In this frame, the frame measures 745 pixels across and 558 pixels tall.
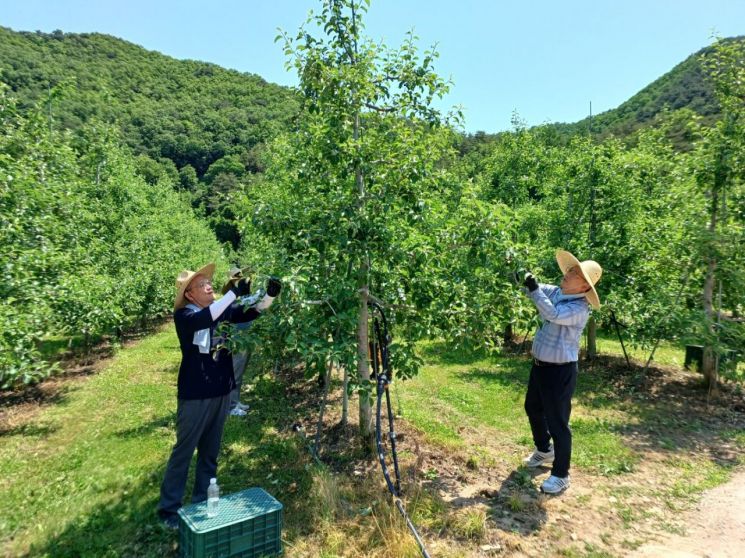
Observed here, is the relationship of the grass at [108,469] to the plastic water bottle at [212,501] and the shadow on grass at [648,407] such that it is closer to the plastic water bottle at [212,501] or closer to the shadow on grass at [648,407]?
the plastic water bottle at [212,501]

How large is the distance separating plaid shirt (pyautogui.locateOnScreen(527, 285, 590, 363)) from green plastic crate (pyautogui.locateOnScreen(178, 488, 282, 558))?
3.10m

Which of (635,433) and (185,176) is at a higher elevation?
(185,176)

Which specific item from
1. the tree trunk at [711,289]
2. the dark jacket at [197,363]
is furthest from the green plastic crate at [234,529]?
the tree trunk at [711,289]

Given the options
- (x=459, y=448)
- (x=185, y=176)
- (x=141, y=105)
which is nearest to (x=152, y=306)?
(x=459, y=448)

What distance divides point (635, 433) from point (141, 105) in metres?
96.6

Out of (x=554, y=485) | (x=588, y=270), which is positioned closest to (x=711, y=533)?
(x=554, y=485)

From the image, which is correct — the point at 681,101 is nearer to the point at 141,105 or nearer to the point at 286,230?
the point at 286,230

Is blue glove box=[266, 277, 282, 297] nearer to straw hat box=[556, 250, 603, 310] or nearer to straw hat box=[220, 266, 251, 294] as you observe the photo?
straw hat box=[220, 266, 251, 294]

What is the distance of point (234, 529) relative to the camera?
11.6 feet

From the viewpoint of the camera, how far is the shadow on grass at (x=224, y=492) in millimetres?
4105

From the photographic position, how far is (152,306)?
53.7ft

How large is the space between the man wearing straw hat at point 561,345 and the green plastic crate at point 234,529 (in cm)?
298

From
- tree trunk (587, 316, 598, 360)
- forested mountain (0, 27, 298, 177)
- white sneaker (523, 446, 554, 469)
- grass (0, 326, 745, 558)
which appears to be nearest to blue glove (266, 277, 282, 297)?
grass (0, 326, 745, 558)

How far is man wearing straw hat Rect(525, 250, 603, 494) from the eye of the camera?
4.62m
